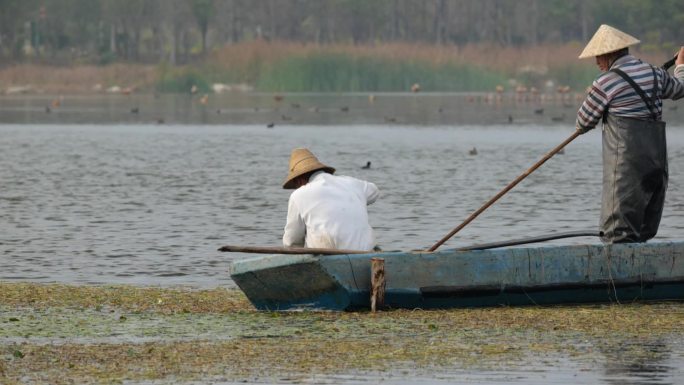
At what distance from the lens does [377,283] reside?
429 inches

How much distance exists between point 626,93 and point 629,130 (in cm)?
27

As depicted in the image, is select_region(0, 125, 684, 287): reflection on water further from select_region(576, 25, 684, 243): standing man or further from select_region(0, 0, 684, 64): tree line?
select_region(0, 0, 684, 64): tree line

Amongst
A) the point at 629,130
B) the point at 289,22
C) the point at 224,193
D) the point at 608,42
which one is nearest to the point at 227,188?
the point at 224,193

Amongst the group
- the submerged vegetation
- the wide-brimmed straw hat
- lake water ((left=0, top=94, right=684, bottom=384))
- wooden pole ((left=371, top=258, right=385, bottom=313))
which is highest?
the wide-brimmed straw hat

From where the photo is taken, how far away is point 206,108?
6481cm

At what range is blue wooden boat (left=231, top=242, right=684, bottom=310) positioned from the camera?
11.0 m

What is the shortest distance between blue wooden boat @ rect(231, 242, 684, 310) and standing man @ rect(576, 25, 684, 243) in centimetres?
36

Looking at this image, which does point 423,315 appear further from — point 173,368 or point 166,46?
point 166,46

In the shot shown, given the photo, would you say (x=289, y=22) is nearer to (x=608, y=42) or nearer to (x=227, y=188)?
(x=227, y=188)

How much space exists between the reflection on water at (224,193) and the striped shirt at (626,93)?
14.1 feet

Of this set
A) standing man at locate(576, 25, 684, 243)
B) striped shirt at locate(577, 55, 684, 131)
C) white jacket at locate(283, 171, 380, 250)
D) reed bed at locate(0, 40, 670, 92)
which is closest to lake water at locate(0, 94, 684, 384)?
standing man at locate(576, 25, 684, 243)

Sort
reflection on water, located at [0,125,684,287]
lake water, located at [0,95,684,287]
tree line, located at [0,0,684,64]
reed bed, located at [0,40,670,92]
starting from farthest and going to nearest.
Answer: tree line, located at [0,0,684,64] → reed bed, located at [0,40,670,92] → lake water, located at [0,95,684,287] → reflection on water, located at [0,125,684,287]

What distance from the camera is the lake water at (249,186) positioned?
1591cm

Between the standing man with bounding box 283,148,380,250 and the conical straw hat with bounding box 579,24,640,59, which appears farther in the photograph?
the conical straw hat with bounding box 579,24,640,59
